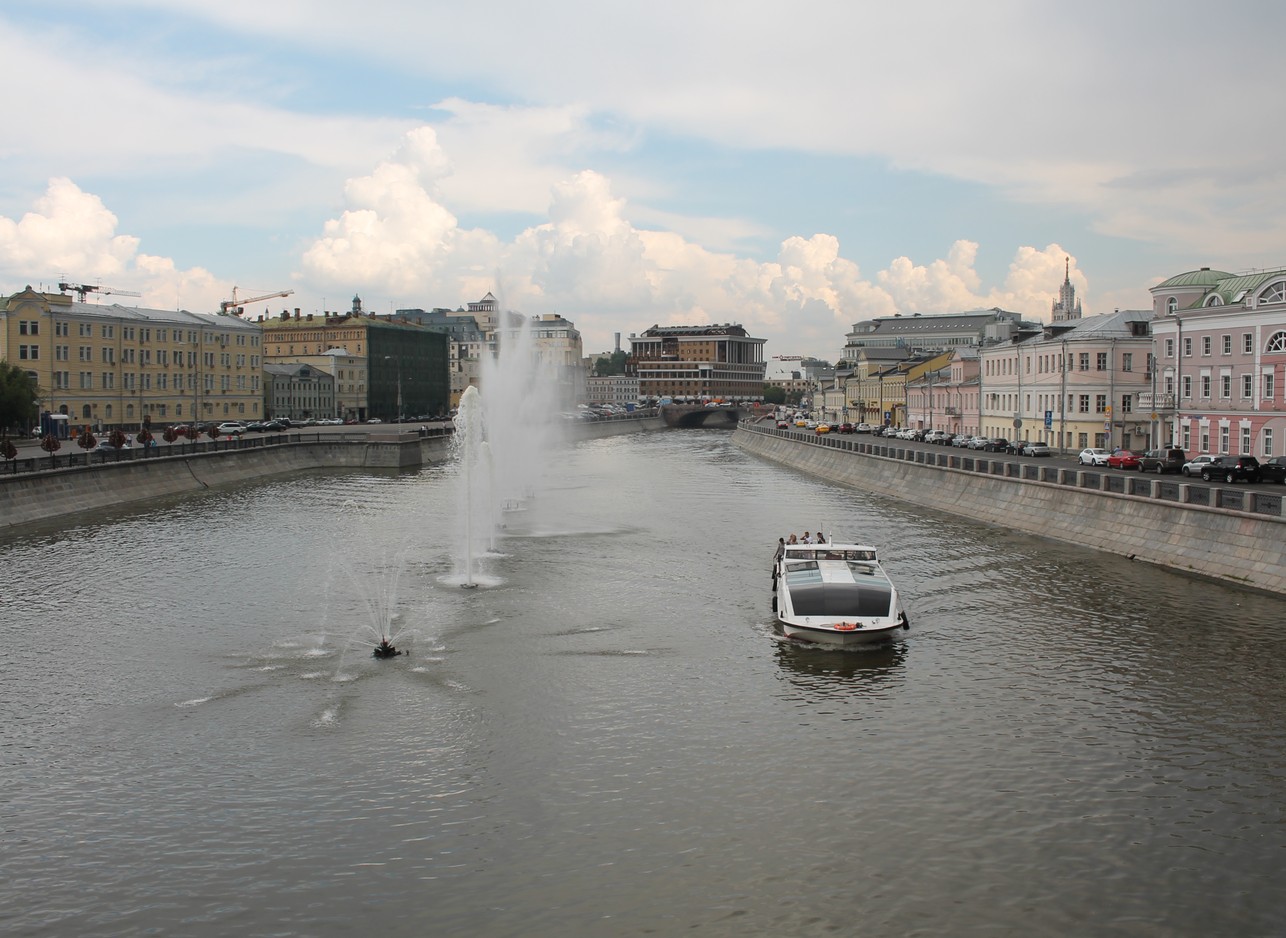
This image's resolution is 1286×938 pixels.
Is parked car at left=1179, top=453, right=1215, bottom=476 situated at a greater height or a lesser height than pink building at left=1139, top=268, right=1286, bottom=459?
lesser

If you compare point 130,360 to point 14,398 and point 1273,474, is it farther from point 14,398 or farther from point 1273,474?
point 1273,474

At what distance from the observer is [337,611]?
36.7 meters

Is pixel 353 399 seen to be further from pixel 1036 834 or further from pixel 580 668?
pixel 1036 834

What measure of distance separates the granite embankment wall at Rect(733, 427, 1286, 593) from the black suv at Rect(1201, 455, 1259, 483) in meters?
1.52

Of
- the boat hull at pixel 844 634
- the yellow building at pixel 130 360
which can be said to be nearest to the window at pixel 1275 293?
the boat hull at pixel 844 634

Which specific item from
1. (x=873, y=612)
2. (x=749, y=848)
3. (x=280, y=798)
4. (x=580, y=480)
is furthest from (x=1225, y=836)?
(x=580, y=480)

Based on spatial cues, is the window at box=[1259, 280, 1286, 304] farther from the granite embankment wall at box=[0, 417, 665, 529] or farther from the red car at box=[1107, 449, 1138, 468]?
the granite embankment wall at box=[0, 417, 665, 529]

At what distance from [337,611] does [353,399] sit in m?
149

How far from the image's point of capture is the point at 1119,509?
4741cm

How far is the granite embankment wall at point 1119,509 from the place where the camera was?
39094 millimetres

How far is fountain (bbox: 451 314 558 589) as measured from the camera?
52.2 meters

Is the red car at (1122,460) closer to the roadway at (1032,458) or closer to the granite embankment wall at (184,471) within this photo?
the roadway at (1032,458)

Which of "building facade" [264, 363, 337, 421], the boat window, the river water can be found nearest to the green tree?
the river water

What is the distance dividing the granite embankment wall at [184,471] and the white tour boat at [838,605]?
39.8m
